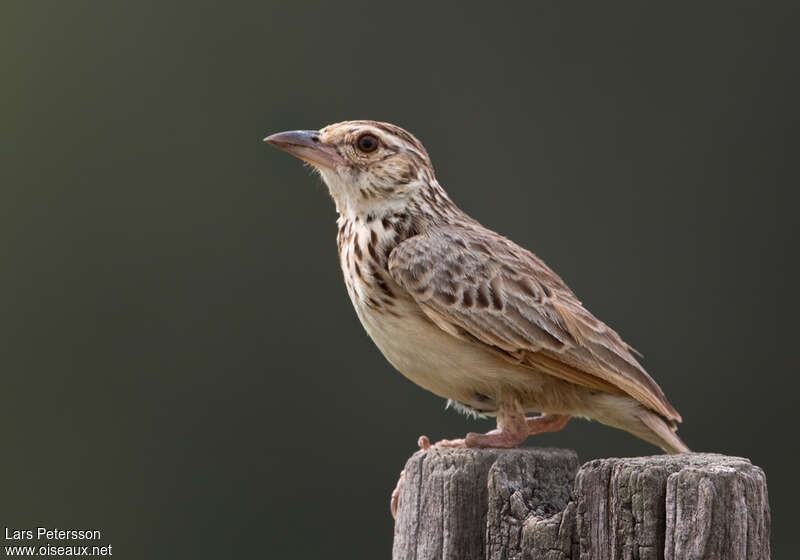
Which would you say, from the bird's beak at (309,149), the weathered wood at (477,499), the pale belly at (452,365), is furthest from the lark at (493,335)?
the weathered wood at (477,499)

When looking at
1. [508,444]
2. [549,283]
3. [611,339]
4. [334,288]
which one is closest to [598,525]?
[508,444]

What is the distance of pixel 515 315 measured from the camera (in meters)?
5.41

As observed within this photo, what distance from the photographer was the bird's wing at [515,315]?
527cm

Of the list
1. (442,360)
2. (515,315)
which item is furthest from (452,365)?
(515,315)

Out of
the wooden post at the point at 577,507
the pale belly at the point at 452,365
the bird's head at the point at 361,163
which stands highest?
the bird's head at the point at 361,163

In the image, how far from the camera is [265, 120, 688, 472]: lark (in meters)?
5.28

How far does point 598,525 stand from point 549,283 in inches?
89.9

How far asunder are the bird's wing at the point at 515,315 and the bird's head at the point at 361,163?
36 cm

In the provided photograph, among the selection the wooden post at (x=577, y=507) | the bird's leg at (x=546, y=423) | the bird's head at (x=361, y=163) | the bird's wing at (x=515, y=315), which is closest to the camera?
the wooden post at (x=577, y=507)

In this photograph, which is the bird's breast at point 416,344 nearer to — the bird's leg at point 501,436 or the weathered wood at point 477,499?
the bird's leg at point 501,436

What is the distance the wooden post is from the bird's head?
6.36ft

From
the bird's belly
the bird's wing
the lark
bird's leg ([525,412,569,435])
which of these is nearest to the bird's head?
the lark

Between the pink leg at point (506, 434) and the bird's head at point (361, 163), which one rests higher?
the bird's head at point (361, 163)

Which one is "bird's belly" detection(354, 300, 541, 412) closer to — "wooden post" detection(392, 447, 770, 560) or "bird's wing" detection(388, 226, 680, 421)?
"bird's wing" detection(388, 226, 680, 421)
